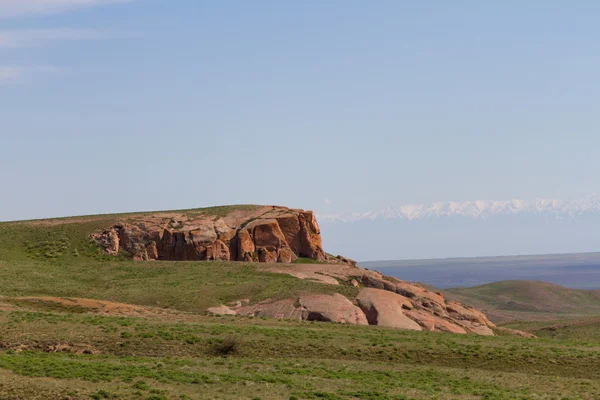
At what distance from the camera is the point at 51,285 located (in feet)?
226

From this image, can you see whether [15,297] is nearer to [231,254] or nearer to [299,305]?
[299,305]

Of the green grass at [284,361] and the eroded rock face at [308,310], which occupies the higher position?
the eroded rock face at [308,310]

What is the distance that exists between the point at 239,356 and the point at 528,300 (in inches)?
5308

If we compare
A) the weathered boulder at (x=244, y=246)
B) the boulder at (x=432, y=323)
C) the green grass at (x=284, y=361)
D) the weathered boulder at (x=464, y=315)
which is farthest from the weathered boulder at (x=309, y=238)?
the green grass at (x=284, y=361)

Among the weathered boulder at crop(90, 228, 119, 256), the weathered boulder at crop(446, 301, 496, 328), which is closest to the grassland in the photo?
the weathered boulder at crop(446, 301, 496, 328)

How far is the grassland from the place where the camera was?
34969 mm

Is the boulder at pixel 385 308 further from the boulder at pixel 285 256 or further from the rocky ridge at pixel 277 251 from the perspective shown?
the boulder at pixel 285 256

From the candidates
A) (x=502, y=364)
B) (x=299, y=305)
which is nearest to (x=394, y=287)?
(x=299, y=305)

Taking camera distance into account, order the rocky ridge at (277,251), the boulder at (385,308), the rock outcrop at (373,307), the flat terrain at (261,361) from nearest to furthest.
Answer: the flat terrain at (261,361) → the rock outcrop at (373,307) → the boulder at (385,308) → the rocky ridge at (277,251)

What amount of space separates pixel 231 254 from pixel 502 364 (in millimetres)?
44261

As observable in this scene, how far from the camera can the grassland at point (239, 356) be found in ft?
115

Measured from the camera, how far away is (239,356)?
44438mm

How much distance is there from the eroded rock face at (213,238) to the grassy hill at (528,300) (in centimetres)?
5723

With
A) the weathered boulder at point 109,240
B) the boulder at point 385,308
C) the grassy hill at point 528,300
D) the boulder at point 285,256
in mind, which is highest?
the weathered boulder at point 109,240
